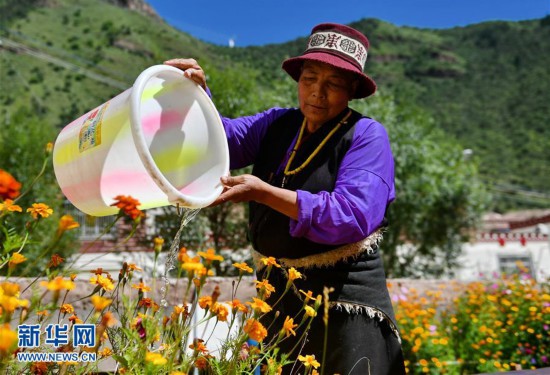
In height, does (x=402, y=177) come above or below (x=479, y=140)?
below

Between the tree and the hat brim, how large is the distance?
10134mm

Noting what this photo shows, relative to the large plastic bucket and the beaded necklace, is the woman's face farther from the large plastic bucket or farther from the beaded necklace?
the large plastic bucket

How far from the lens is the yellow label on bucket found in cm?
162

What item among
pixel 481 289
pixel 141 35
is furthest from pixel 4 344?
pixel 141 35

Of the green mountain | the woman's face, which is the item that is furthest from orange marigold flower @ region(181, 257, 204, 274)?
the green mountain

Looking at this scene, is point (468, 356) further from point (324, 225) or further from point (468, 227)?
point (468, 227)

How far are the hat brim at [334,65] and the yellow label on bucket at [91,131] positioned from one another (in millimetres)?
755

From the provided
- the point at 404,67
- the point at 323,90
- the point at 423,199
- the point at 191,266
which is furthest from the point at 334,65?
the point at 404,67

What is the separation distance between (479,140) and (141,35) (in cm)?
4414

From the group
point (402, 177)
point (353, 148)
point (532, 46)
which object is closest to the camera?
point (353, 148)

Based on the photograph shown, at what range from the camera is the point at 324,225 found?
161cm

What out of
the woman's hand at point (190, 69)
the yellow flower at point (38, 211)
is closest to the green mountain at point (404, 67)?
the woman's hand at point (190, 69)

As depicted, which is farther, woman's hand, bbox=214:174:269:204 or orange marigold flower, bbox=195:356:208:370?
woman's hand, bbox=214:174:269:204

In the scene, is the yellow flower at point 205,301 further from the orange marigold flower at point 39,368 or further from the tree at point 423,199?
the tree at point 423,199
